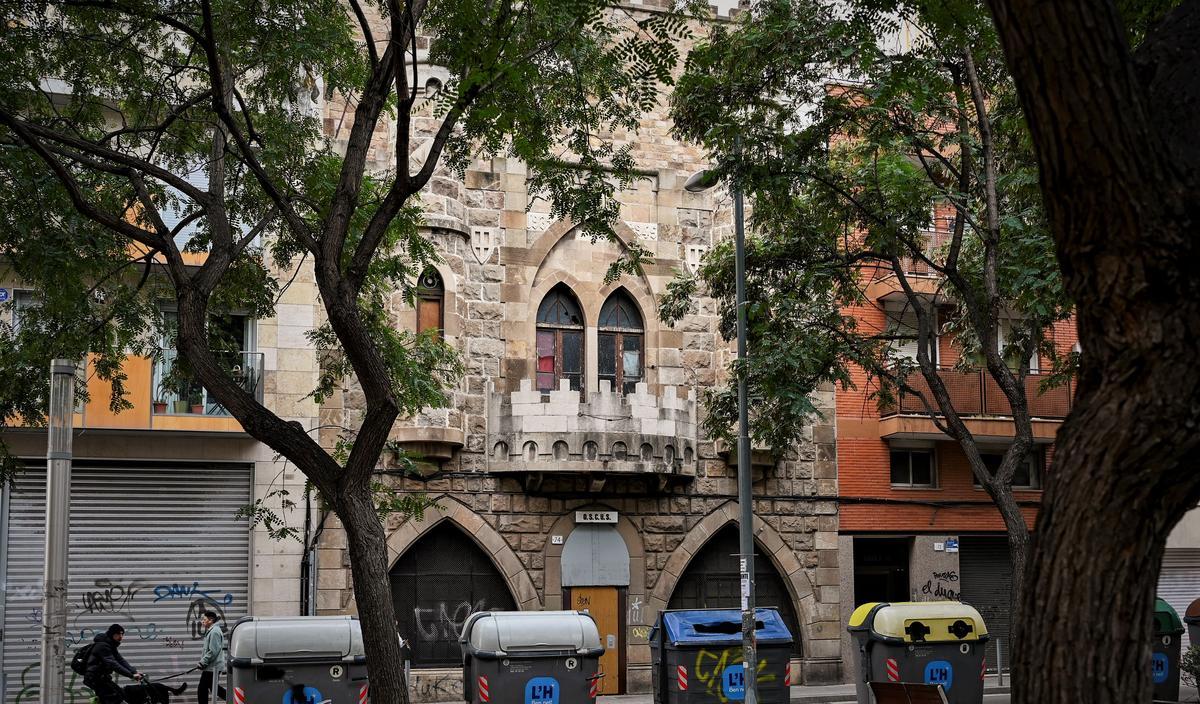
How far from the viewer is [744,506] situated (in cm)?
1733

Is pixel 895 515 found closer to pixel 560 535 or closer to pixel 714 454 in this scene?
pixel 714 454

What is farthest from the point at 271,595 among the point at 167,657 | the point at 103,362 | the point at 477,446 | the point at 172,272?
the point at 172,272

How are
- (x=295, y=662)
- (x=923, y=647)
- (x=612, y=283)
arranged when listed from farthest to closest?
1. (x=612, y=283)
2. (x=923, y=647)
3. (x=295, y=662)

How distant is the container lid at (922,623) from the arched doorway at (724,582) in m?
7.37

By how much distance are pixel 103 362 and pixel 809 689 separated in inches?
543

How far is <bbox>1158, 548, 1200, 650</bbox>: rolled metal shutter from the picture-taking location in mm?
27172

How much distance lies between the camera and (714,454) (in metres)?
23.6

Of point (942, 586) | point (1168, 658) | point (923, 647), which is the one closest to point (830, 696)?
point (942, 586)

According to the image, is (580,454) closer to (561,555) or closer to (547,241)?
(561,555)

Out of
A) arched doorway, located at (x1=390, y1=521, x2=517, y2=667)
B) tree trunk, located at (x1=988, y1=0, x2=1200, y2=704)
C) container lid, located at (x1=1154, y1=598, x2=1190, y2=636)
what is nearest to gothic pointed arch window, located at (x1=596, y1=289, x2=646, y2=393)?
arched doorway, located at (x1=390, y1=521, x2=517, y2=667)

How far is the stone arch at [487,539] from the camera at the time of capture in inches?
847

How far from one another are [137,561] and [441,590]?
492 centimetres

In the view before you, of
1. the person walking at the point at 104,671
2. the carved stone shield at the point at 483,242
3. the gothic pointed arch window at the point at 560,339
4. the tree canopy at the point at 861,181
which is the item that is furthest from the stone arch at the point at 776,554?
the person walking at the point at 104,671

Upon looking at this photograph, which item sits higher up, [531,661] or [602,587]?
[602,587]
